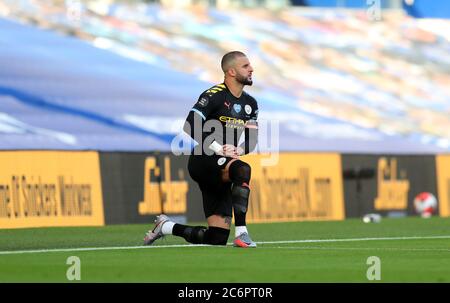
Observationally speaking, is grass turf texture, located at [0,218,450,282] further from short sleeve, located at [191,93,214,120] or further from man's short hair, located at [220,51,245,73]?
man's short hair, located at [220,51,245,73]

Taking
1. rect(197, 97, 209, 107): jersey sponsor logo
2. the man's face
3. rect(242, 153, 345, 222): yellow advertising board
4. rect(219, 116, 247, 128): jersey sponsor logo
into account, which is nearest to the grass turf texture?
rect(219, 116, 247, 128): jersey sponsor logo

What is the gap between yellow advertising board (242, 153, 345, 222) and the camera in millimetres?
23531

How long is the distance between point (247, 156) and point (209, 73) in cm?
1537

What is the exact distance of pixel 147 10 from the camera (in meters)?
41.2

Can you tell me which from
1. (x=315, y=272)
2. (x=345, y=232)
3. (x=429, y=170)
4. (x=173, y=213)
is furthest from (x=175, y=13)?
(x=315, y=272)

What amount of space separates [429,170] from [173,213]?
6709mm

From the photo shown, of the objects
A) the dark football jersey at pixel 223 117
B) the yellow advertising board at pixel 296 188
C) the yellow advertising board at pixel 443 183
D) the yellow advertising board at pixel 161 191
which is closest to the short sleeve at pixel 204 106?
the dark football jersey at pixel 223 117

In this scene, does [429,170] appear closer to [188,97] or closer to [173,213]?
Answer: [173,213]

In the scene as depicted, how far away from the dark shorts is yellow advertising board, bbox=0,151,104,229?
7025 millimetres

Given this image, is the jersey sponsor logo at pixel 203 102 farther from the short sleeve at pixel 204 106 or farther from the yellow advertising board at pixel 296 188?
the yellow advertising board at pixel 296 188

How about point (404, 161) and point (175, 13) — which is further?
point (175, 13)

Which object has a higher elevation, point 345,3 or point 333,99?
point 345,3
